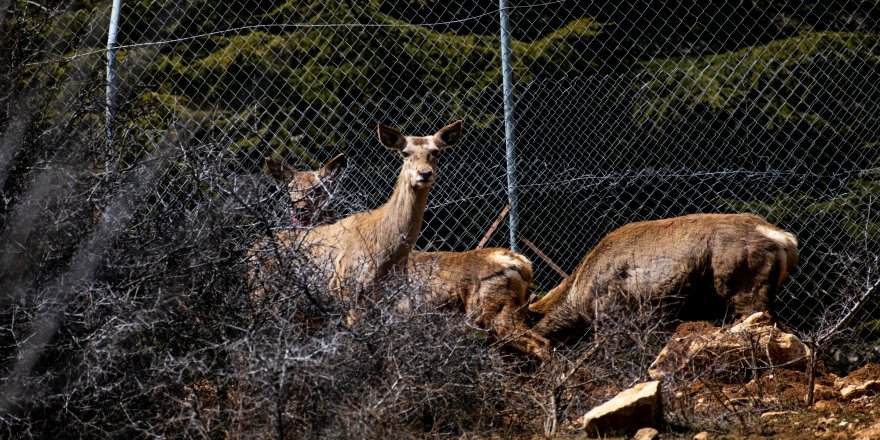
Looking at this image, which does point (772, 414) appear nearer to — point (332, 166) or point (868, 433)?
point (868, 433)

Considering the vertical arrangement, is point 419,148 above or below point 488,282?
above

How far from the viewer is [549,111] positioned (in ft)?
29.3

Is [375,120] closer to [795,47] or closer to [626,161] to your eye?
[626,161]

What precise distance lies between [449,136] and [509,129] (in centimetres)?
46

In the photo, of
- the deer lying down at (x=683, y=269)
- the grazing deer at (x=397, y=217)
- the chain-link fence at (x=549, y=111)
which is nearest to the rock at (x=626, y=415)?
the grazing deer at (x=397, y=217)

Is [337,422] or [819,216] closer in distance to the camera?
[337,422]

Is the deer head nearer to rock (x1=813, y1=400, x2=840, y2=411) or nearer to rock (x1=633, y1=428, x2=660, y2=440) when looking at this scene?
rock (x1=813, y1=400, x2=840, y2=411)

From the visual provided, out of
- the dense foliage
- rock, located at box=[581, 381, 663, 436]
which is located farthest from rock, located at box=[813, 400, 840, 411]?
rock, located at box=[581, 381, 663, 436]

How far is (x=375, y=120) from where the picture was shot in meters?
9.90

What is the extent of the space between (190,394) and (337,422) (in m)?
0.72

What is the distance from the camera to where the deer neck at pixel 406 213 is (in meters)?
8.20

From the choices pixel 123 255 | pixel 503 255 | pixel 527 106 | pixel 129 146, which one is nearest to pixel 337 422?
pixel 123 255

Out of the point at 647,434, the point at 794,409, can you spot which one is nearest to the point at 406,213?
the point at 794,409

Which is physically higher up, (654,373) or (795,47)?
(795,47)
